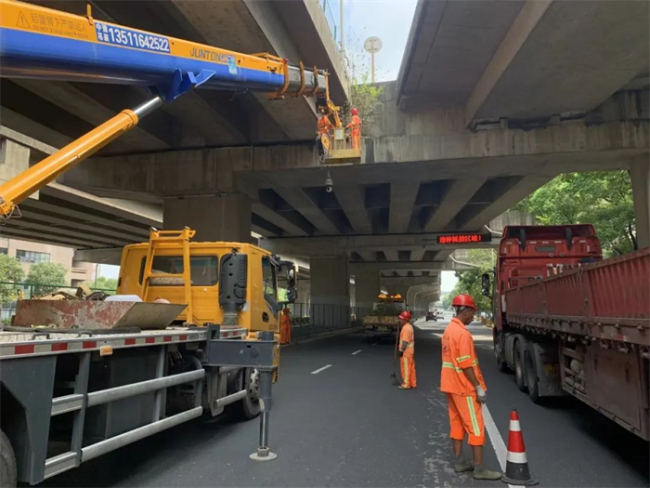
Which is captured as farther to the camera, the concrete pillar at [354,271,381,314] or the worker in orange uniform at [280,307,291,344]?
the concrete pillar at [354,271,381,314]

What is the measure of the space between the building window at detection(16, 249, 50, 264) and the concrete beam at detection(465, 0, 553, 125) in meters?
72.5

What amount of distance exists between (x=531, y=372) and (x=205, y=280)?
5982 mm

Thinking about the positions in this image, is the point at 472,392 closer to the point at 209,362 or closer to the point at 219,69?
the point at 209,362

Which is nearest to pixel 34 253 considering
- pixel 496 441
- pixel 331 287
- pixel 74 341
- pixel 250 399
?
pixel 331 287

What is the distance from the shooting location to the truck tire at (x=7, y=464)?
3.23 m

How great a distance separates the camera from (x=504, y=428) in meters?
6.83

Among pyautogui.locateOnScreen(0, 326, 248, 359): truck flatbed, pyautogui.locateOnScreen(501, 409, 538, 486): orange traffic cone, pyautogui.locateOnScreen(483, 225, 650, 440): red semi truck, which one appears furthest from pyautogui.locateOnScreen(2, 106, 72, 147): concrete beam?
pyautogui.locateOnScreen(501, 409, 538, 486): orange traffic cone

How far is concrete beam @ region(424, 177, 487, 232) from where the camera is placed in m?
18.8

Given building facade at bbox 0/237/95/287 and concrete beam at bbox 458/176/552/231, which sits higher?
building facade at bbox 0/237/95/287

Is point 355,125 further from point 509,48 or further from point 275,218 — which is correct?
point 275,218

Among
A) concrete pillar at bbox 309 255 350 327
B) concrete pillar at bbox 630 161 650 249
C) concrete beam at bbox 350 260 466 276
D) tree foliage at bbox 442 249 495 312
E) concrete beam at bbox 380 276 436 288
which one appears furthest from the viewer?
concrete beam at bbox 380 276 436 288

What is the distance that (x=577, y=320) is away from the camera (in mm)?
6230

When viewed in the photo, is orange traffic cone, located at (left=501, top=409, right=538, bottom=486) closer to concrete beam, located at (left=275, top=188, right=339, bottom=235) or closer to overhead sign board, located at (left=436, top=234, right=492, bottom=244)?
concrete beam, located at (left=275, top=188, right=339, bottom=235)

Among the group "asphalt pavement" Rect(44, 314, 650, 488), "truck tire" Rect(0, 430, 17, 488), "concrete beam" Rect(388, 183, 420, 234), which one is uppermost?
"concrete beam" Rect(388, 183, 420, 234)
